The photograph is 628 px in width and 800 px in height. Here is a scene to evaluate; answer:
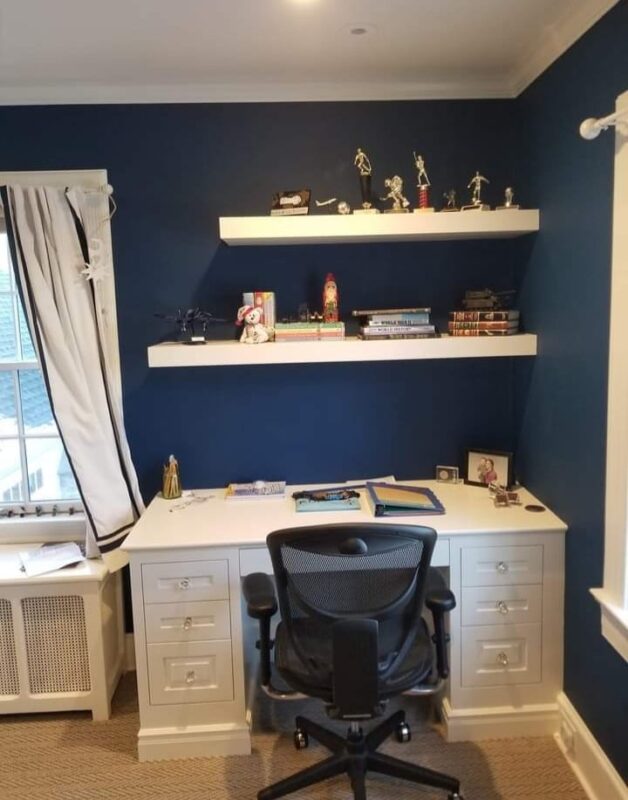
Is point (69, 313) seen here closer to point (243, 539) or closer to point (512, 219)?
point (243, 539)

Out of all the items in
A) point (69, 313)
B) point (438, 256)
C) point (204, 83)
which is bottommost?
point (69, 313)

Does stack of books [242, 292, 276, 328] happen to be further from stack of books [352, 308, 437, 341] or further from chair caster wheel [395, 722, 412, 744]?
chair caster wheel [395, 722, 412, 744]

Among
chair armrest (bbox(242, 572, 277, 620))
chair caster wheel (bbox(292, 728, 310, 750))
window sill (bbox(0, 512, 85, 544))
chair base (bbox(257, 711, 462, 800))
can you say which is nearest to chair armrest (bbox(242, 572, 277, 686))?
chair armrest (bbox(242, 572, 277, 620))

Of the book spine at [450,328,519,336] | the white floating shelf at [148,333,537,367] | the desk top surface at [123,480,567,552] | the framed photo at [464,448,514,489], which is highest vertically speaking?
the book spine at [450,328,519,336]

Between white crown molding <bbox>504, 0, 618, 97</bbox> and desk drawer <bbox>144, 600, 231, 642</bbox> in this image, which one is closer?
white crown molding <bbox>504, 0, 618, 97</bbox>

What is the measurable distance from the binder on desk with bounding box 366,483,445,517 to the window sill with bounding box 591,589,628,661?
0.60 metres

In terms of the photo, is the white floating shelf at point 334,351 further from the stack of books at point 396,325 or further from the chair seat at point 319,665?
the chair seat at point 319,665

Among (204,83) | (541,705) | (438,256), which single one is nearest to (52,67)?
(204,83)

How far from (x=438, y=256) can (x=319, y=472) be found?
1.01m

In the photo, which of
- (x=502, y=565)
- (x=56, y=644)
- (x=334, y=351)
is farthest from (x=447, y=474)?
(x=56, y=644)

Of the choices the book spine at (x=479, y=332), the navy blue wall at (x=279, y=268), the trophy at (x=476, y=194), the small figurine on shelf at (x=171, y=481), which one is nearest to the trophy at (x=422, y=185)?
the navy blue wall at (x=279, y=268)

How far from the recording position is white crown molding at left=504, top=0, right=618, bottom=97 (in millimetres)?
1806

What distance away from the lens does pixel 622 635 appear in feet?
5.66

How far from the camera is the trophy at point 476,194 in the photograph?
7.64 feet
